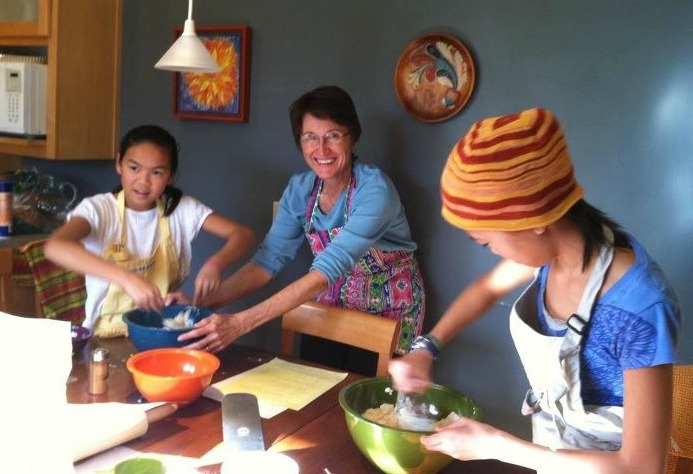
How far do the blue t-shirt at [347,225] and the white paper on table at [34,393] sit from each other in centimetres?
103

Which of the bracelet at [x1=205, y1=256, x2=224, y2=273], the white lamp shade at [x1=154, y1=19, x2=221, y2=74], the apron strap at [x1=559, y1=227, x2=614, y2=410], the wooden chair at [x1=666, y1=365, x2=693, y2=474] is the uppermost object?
the white lamp shade at [x1=154, y1=19, x2=221, y2=74]

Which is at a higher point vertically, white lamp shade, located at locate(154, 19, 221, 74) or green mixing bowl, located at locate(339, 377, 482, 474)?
white lamp shade, located at locate(154, 19, 221, 74)

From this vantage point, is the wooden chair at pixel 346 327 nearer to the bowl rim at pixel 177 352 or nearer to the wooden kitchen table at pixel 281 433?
the wooden kitchen table at pixel 281 433

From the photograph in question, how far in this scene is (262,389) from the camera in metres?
1.42

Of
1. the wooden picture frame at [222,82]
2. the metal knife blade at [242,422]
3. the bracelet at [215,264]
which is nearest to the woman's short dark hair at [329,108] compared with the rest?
the bracelet at [215,264]

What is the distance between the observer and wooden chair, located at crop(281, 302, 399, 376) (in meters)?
1.70

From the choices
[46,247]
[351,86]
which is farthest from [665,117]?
[46,247]

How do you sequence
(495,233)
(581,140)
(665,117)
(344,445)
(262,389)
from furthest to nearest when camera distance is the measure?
(581,140)
(665,117)
(262,389)
(344,445)
(495,233)

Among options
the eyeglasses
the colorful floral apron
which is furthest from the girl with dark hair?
the eyeglasses

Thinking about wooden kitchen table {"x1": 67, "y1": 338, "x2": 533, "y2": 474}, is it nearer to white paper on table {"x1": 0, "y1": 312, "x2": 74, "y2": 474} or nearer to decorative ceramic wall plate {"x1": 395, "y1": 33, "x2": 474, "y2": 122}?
white paper on table {"x1": 0, "y1": 312, "x2": 74, "y2": 474}

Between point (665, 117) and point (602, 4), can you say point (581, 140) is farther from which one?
point (602, 4)

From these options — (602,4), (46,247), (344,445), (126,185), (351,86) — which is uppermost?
(602,4)

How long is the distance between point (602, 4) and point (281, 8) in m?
1.15

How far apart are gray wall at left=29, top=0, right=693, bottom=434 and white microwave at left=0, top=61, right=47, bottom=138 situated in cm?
32
